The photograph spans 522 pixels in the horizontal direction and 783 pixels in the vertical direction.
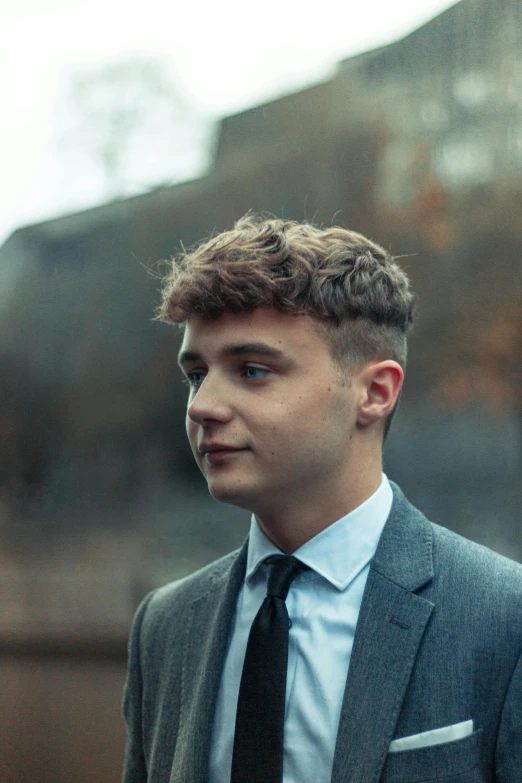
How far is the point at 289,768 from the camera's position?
1.19 m

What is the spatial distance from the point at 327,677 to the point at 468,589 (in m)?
0.27

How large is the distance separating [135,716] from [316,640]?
20.4 inches

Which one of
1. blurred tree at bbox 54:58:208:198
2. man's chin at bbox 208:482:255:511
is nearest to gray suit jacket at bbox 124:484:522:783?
man's chin at bbox 208:482:255:511

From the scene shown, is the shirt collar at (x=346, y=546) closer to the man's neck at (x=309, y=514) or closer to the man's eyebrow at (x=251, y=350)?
the man's neck at (x=309, y=514)

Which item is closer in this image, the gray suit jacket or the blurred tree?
the gray suit jacket

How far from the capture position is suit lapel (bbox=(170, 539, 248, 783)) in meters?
1.28

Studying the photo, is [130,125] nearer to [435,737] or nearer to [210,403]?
[210,403]

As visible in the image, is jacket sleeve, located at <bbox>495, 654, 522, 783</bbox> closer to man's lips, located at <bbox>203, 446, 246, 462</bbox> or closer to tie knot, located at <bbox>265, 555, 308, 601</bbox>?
tie knot, located at <bbox>265, 555, 308, 601</bbox>

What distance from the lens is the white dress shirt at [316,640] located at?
120 centimetres

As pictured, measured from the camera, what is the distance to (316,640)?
49.8 inches

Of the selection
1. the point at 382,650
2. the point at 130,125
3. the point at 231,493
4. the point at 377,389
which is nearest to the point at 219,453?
the point at 231,493

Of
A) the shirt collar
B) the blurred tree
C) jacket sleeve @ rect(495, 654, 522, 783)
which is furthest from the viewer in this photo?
the blurred tree

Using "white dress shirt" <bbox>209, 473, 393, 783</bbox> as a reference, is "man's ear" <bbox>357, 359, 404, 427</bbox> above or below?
above

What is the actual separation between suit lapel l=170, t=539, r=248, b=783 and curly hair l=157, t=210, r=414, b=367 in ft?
1.58
